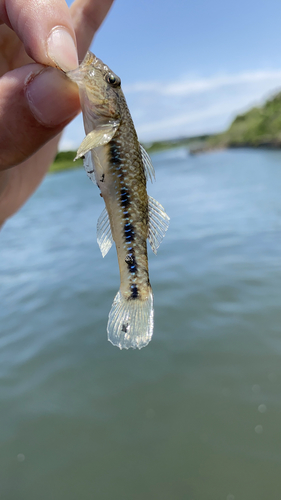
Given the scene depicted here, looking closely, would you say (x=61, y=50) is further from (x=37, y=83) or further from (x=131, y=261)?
(x=131, y=261)

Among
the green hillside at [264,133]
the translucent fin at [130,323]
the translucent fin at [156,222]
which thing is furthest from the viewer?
the green hillside at [264,133]

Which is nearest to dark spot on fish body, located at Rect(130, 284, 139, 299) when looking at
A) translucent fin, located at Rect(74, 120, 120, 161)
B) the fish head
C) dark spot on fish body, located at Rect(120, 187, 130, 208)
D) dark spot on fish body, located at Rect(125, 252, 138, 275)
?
dark spot on fish body, located at Rect(125, 252, 138, 275)

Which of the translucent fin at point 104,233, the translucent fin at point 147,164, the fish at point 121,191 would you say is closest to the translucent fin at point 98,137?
the fish at point 121,191

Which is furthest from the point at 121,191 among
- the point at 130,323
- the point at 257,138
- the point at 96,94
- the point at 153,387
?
the point at 257,138

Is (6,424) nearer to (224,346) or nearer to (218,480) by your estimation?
(218,480)

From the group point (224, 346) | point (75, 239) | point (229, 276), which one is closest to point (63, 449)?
point (224, 346)

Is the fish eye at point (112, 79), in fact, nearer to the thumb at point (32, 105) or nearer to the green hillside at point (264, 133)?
the thumb at point (32, 105)

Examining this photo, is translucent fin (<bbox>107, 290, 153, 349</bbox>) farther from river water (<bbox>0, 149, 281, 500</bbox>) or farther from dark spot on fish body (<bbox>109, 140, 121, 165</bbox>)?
river water (<bbox>0, 149, 281, 500</bbox>)
